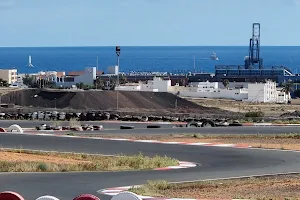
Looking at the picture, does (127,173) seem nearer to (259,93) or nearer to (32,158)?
(32,158)

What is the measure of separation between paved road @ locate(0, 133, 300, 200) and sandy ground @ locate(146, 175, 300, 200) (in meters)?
1.29

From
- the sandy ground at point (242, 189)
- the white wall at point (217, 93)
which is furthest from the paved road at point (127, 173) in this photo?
the white wall at point (217, 93)

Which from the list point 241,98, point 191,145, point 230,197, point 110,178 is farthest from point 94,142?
point 241,98

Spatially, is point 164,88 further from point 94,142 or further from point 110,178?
point 110,178

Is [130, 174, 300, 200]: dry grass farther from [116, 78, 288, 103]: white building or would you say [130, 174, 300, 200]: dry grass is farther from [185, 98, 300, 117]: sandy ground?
[116, 78, 288, 103]: white building

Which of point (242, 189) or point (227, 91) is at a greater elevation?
point (227, 91)

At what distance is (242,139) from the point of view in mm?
31562

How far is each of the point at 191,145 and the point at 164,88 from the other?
76.2 m

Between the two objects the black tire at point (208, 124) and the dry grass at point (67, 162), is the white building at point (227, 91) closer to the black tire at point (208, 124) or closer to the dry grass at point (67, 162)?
the black tire at point (208, 124)

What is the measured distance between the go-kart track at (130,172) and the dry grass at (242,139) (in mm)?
2710

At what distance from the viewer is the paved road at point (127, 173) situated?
610 inches

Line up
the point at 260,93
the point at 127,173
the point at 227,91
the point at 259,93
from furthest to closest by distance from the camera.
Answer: the point at 227,91
the point at 260,93
the point at 259,93
the point at 127,173

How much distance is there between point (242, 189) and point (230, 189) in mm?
249

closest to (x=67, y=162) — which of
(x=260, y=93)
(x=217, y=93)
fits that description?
(x=260, y=93)
